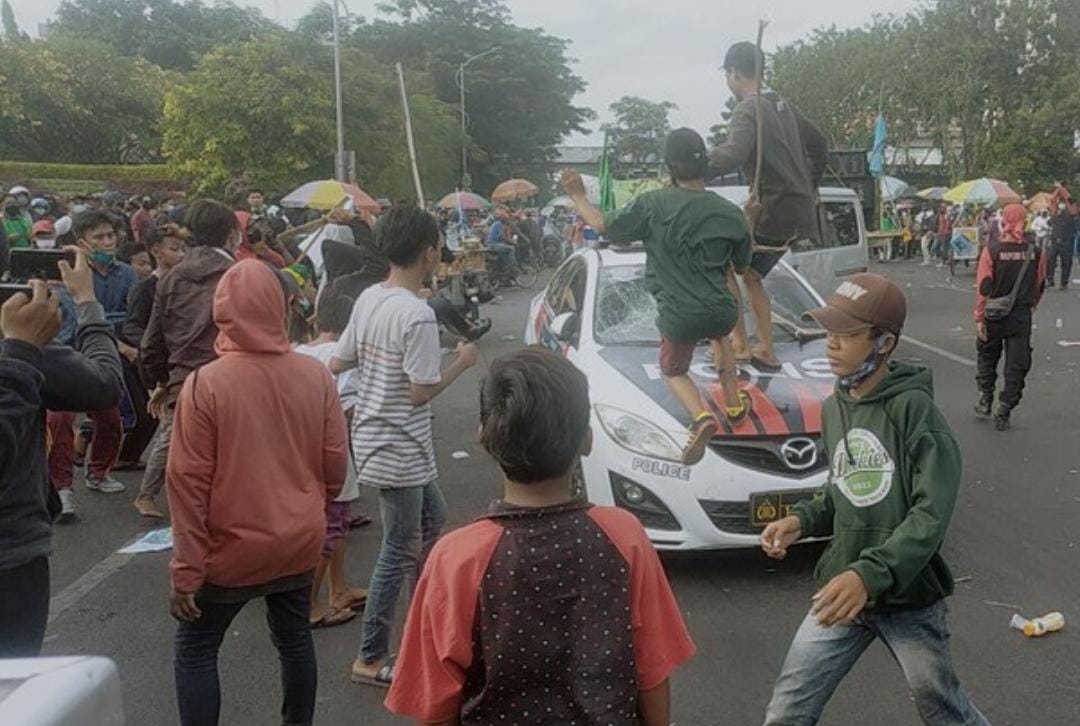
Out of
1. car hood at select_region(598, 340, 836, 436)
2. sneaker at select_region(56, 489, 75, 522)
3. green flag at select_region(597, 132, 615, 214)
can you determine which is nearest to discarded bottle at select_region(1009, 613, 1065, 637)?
car hood at select_region(598, 340, 836, 436)

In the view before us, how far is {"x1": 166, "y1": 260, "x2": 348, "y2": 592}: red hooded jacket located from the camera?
329cm

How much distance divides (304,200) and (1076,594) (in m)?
12.3

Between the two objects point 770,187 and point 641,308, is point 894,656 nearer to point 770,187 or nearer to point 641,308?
point 770,187

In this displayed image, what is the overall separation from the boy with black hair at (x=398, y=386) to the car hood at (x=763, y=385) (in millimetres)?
1683

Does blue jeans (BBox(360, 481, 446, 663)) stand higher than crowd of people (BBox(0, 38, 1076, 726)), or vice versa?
crowd of people (BBox(0, 38, 1076, 726))

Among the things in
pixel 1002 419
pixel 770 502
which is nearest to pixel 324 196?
pixel 1002 419

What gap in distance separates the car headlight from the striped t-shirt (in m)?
1.43

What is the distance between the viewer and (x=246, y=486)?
3340 millimetres

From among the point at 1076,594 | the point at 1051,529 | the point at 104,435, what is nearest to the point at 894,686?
the point at 1076,594

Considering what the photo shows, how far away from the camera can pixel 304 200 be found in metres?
15.5

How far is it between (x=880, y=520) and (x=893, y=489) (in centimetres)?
10

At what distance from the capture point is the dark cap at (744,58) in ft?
18.9

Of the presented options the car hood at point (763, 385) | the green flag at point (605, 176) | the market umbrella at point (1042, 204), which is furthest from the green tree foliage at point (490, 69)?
the car hood at point (763, 385)

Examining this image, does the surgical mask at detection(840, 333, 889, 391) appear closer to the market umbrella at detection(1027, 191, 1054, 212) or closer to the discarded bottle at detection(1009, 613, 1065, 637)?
the discarded bottle at detection(1009, 613, 1065, 637)
